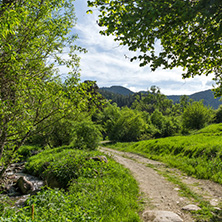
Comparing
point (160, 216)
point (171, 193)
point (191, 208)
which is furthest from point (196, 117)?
point (160, 216)

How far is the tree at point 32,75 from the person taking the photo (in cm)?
514

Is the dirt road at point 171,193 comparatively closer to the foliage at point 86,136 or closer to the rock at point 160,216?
the rock at point 160,216

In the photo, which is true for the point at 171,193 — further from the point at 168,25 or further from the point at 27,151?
the point at 27,151

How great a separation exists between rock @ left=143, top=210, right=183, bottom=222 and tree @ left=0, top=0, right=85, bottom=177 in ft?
15.2

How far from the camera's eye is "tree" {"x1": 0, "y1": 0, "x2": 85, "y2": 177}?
16.9 feet

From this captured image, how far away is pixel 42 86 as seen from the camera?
18.5ft

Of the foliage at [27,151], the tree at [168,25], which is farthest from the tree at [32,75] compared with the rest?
the foliage at [27,151]

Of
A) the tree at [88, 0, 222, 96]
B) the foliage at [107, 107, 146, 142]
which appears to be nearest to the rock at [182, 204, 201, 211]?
the tree at [88, 0, 222, 96]

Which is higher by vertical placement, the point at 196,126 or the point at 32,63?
the point at 32,63

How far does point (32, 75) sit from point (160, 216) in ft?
20.9

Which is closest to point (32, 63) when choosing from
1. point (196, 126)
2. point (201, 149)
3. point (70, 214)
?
point (70, 214)

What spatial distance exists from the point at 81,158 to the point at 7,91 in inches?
281

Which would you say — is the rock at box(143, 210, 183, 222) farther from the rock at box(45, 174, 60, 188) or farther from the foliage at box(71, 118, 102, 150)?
Answer: the foliage at box(71, 118, 102, 150)

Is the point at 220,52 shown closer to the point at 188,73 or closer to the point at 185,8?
the point at 188,73
